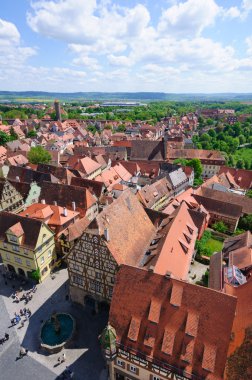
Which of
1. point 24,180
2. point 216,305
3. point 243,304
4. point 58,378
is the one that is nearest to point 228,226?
point 243,304

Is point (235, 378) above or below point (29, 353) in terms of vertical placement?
above

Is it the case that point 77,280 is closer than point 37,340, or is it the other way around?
point 37,340

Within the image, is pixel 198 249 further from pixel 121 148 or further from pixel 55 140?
pixel 55 140

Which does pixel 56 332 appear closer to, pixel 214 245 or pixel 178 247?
pixel 178 247

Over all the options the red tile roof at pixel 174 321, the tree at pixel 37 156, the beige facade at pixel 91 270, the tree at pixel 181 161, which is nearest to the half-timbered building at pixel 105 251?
the beige facade at pixel 91 270

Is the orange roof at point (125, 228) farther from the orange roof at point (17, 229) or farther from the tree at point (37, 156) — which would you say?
the tree at point (37, 156)

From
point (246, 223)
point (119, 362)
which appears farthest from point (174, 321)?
point (246, 223)
